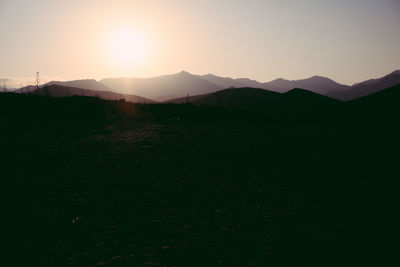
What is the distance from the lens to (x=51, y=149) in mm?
13773

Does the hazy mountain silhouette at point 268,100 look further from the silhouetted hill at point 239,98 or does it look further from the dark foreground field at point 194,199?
the dark foreground field at point 194,199

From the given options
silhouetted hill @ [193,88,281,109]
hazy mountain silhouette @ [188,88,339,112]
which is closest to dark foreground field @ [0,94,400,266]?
hazy mountain silhouette @ [188,88,339,112]

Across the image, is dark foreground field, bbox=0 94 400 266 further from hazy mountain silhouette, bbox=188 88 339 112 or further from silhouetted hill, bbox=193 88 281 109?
silhouetted hill, bbox=193 88 281 109

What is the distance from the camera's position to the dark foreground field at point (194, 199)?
569 centimetres

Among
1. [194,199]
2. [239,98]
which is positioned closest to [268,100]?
[239,98]

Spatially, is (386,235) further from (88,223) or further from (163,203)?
(88,223)

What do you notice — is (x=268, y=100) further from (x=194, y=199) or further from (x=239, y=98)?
(x=194, y=199)

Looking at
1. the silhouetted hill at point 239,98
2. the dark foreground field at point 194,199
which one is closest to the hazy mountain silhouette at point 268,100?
the silhouetted hill at point 239,98

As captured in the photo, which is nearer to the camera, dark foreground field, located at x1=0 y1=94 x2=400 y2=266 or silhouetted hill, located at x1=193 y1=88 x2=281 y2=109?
dark foreground field, located at x1=0 y1=94 x2=400 y2=266

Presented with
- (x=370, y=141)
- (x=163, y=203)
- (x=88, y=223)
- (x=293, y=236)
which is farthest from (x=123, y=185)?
(x=370, y=141)

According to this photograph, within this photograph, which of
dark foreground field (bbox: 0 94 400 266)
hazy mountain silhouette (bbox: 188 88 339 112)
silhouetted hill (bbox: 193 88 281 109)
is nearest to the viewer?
dark foreground field (bbox: 0 94 400 266)

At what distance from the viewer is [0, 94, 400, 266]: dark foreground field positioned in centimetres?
569

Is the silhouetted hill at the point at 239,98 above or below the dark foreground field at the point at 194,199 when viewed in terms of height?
above

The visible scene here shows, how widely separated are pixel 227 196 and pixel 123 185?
3227 millimetres
